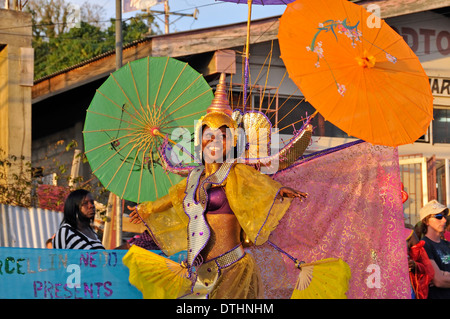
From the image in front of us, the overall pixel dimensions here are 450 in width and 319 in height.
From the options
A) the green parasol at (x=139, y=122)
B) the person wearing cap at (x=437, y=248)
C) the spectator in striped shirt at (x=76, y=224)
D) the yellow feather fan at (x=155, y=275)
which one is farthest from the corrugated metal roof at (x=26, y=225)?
the person wearing cap at (x=437, y=248)

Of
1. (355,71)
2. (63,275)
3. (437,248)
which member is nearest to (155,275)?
(63,275)

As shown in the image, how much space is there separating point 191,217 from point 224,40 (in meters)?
5.62

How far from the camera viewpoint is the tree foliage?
22.9 m

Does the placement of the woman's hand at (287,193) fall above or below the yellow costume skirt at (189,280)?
above

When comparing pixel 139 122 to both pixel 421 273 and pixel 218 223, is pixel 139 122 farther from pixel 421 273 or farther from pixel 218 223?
pixel 421 273

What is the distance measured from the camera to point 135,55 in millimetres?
10828

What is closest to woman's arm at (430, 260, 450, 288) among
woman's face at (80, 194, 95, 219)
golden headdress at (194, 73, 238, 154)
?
golden headdress at (194, 73, 238, 154)

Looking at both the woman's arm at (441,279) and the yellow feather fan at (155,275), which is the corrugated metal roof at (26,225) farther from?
the woman's arm at (441,279)

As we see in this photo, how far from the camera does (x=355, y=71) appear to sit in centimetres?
573

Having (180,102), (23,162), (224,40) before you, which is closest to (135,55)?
(224,40)

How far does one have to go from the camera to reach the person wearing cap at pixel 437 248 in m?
7.22

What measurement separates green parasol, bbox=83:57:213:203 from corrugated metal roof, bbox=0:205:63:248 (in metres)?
3.88

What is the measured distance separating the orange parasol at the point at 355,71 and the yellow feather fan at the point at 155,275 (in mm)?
1497

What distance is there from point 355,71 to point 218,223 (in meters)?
1.50
